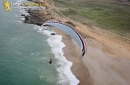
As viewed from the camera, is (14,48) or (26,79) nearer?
(26,79)

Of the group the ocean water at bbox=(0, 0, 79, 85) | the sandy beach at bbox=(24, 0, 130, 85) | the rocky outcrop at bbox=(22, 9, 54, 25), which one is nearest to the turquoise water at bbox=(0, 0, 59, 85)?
the ocean water at bbox=(0, 0, 79, 85)

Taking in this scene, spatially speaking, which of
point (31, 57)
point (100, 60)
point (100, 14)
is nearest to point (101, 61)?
point (100, 60)

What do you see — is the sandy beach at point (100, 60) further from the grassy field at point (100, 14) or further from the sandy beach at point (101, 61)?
the grassy field at point (100, 14)

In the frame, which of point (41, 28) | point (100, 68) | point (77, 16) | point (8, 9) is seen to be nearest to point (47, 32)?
point (41, 28)

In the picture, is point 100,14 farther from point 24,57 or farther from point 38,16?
point 24,57

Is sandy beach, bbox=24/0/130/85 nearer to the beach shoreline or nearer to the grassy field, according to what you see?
the beach shoreline

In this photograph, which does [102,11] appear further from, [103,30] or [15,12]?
[15,12]

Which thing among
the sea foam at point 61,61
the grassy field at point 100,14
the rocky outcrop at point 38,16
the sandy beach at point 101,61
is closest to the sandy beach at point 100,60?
the sandy beach at point 101,61
